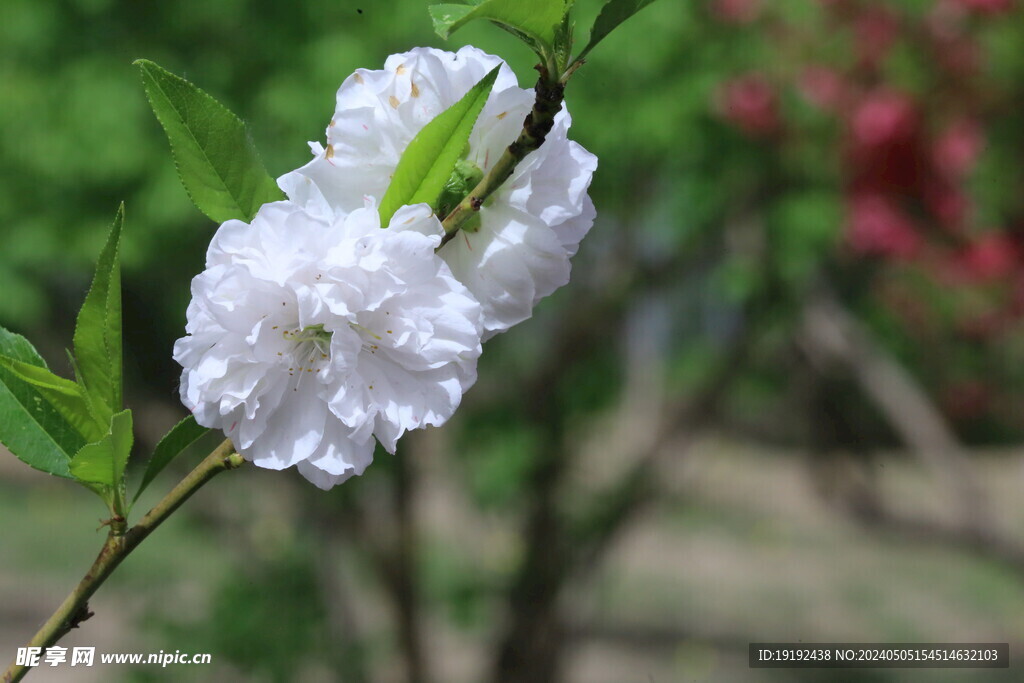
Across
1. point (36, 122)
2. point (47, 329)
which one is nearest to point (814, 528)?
point (47, 329)

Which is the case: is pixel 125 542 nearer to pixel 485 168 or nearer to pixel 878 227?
pixel 485 168

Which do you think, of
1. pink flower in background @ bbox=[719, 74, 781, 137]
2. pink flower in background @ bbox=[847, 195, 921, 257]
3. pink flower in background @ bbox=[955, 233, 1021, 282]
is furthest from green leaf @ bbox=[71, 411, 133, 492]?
pink flower in background @ bbox=[955, 233, 1021, 282]

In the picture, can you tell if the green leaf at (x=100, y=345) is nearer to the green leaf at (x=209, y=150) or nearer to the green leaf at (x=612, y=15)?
the green leaf at (x=209, y=150)

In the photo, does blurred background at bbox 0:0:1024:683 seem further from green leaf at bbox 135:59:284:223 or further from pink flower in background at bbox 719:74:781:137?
green leaf at bbox 135:59:284:223

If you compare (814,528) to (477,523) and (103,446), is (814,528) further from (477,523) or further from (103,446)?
(103,446)

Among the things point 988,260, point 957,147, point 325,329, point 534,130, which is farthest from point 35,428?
point 988,260

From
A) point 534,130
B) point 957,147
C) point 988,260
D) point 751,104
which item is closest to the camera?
point 534,130
